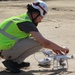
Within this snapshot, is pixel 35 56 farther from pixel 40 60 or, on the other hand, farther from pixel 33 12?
pixel 33 12

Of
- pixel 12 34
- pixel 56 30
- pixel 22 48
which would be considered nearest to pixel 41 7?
pixel 12 34

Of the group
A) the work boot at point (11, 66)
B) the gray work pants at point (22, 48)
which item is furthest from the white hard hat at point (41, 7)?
the work boot at point (11, 66)

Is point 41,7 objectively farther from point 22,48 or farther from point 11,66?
point 11,66

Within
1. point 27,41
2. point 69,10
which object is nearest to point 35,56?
point 27,41

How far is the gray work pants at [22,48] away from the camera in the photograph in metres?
6.84

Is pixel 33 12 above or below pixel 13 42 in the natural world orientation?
above

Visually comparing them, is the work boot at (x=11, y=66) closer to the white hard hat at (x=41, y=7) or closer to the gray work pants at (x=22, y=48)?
the gray work pants at (x=22, y=48)

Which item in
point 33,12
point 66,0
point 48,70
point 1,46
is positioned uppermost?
point 66,0

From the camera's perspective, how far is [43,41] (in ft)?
21.5

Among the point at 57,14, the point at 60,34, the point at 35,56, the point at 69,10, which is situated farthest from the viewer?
the point at 69,10

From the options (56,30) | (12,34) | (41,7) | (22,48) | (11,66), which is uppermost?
(41,7)

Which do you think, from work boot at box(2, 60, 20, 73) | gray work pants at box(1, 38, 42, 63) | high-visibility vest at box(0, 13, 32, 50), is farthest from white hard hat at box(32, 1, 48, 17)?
work boot at box(2, 60, 20, 73)

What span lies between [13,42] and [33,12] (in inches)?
24.8

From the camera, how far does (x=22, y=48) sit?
6859 millimetres
